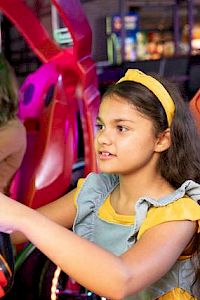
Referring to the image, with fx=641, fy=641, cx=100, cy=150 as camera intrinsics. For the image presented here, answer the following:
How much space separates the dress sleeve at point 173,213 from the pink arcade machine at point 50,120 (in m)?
0.99

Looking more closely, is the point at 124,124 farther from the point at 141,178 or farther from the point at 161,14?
the point at 161,14

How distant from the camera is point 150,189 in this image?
1341 millimetres

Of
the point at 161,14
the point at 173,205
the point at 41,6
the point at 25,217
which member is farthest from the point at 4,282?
the point at 161,14

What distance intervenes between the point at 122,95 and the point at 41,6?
343 centimetres

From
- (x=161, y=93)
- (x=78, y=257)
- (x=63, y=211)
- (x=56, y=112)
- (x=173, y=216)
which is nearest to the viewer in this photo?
(x=78, y=257)

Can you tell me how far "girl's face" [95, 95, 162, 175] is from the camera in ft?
4.16

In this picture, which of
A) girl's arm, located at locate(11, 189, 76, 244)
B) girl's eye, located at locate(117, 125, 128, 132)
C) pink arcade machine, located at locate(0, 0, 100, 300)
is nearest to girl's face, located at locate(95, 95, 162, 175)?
girl's eye, located at locate(117, 125, 128, 132)

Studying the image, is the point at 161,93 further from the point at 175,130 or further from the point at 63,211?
the point at 63,211

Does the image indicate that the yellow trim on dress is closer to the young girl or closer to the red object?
the young girl

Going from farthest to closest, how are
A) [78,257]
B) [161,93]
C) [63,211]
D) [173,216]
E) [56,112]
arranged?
[56,112] < [63,211] < [161,93] < [173,216] < [78,257]

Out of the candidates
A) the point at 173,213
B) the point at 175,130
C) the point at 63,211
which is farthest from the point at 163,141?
the point at 63,211

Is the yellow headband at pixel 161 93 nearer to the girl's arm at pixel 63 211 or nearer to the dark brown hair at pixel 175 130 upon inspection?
the dark brown hair at pixel 175 130

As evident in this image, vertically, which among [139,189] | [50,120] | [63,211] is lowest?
[50,120]

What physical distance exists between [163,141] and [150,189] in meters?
0.10
